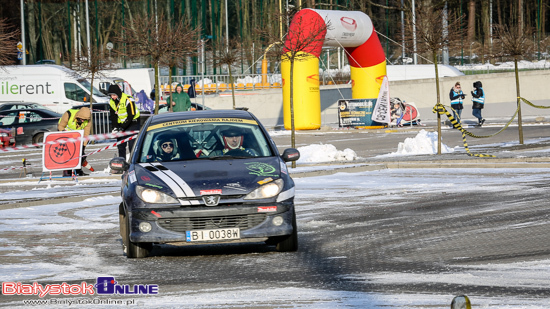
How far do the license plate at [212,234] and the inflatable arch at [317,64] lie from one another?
21.6 m

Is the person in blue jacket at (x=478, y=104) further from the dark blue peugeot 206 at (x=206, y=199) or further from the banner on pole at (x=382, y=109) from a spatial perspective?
the dark blue peugeot 206 at (x=206, y=199)

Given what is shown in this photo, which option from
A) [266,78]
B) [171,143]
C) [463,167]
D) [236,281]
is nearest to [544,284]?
[236,281]

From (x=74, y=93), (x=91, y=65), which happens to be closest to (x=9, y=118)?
(x=91, y=65)

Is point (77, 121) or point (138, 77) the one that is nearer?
point (77, 121)

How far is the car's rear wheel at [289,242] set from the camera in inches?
343

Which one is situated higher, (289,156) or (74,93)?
(74,93)

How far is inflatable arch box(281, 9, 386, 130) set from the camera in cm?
3088

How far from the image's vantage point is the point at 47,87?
35844 mm

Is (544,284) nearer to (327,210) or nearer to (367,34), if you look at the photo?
(327,210)

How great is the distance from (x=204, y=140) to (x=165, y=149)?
1.42 feet

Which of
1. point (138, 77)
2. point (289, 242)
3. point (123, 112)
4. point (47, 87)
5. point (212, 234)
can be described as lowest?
point (289, 242)

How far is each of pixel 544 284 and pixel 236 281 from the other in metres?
2.43

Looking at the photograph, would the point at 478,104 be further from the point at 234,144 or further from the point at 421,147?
the point at 234,144

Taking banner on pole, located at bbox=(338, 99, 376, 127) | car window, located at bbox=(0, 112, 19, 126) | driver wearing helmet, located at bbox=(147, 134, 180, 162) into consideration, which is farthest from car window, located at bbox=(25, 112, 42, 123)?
driver wearing helmet, located at bbox=(147, 134, 180, 162)
